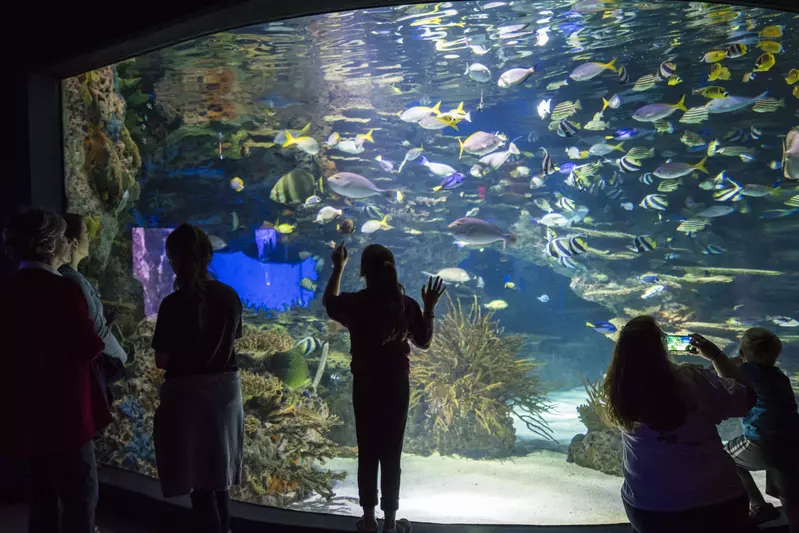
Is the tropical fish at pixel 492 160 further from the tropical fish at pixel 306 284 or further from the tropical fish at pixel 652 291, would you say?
the tropical fish at pixel 652 291

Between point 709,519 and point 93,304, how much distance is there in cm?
357

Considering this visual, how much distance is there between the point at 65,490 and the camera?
2.81 m

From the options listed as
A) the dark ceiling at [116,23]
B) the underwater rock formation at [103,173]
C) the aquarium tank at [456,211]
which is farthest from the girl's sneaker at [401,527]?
the underwater rock formation at [103,173]

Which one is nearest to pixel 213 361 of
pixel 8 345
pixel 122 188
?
pixel 8 345

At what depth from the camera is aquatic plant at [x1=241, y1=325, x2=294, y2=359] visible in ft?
22.5

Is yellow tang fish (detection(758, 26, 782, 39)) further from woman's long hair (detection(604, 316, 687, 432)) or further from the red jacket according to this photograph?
the red jacket

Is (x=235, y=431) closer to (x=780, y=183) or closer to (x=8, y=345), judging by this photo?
(x=8, y=345)

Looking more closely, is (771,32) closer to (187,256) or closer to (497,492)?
(497,492)

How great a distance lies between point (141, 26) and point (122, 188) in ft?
10.7

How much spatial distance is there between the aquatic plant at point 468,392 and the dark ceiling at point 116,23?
4884 millimetres

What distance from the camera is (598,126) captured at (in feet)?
40.2

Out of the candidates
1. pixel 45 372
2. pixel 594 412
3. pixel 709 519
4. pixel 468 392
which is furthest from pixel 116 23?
pixel 594 412

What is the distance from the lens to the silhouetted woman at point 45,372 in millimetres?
2717

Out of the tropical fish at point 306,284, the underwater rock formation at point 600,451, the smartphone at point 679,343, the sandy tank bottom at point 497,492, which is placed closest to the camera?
the smartphone at point 679,343
